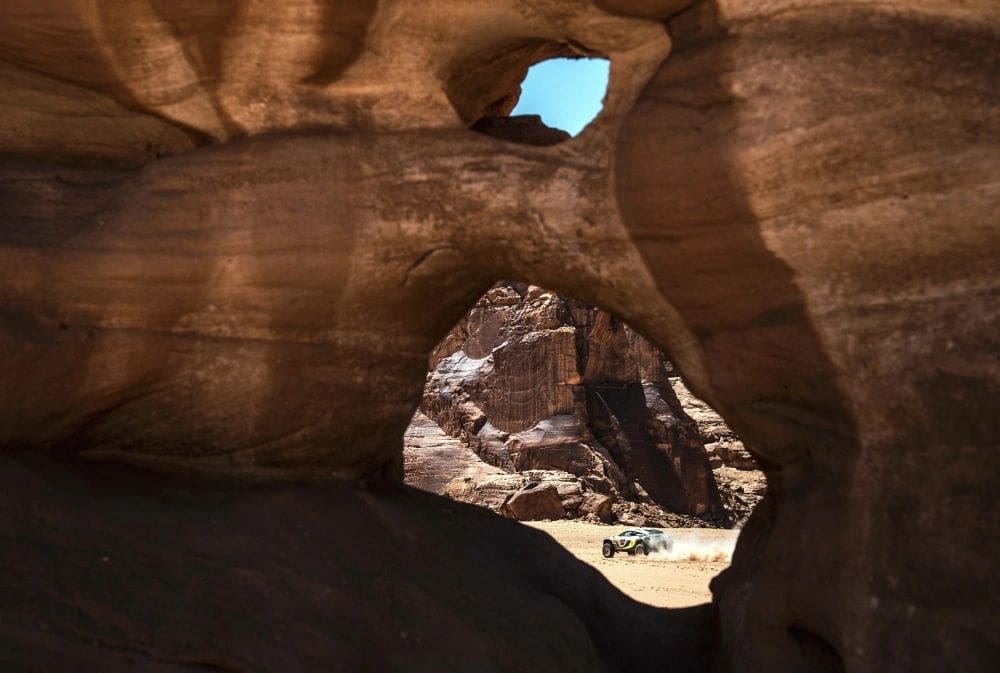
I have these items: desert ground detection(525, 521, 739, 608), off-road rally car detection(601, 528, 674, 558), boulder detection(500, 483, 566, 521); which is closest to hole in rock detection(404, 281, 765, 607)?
boulder detection(500, 483, 566, 521)

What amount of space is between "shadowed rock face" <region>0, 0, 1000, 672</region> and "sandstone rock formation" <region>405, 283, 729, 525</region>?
1014 inches

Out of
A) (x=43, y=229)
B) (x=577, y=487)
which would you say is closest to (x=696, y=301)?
(x=43, y=229)

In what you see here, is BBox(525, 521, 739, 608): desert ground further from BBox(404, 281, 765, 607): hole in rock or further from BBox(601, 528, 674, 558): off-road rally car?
BBox(404, 281, 765, 607): hole in rock

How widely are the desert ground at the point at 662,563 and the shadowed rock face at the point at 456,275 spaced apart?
106 inches

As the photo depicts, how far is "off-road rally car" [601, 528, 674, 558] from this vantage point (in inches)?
729

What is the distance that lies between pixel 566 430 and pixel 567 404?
1179 millimetres

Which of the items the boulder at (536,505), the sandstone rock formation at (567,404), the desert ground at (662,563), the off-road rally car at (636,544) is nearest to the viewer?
the desert ground at (662,563)

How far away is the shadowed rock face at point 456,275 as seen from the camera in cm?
457

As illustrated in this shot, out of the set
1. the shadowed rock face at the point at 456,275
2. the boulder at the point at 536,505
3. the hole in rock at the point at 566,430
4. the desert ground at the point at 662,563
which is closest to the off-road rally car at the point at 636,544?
the desert ground at the point at 662,563

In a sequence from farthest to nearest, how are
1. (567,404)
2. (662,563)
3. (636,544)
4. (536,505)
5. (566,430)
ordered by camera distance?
(567,404) < (566,430) < (536,505) < (636,544) < (662,563)

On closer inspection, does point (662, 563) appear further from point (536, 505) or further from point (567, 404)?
point (567, 404)

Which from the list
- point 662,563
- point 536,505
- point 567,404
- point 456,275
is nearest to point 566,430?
point 567,404

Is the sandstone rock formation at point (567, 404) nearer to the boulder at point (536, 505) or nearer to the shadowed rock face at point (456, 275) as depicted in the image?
the boulder at point (536, 505)

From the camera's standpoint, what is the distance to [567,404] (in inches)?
1328
